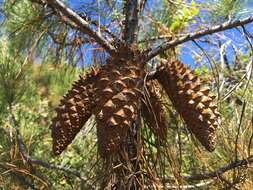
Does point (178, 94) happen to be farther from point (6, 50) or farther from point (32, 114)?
point (32, 114)

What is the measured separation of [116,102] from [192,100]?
141 millimetres

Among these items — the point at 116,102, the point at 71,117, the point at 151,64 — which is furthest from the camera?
the point at 151,64

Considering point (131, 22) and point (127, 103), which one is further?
point (131, 22)

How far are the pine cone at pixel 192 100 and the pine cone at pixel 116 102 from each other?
0.06 meters

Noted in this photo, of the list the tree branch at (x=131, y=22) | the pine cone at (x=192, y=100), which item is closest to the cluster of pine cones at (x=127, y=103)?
the pine cone at (x=192, y=100)

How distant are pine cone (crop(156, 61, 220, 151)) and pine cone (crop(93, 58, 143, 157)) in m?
0.06

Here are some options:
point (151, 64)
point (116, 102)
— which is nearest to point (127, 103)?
point (116, 102)

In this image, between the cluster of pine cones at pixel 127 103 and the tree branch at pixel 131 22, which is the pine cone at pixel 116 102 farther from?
the tree branch at pixel 131 22

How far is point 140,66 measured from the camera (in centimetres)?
95

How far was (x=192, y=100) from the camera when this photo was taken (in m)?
0.91

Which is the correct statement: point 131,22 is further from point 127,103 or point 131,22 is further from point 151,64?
point 127,103

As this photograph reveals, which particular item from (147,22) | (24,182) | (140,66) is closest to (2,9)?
(147,22)

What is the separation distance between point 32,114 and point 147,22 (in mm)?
2275

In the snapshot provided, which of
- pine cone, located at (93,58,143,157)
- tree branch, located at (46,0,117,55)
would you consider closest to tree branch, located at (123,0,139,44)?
tree branch, located at (46,0,117,55)
